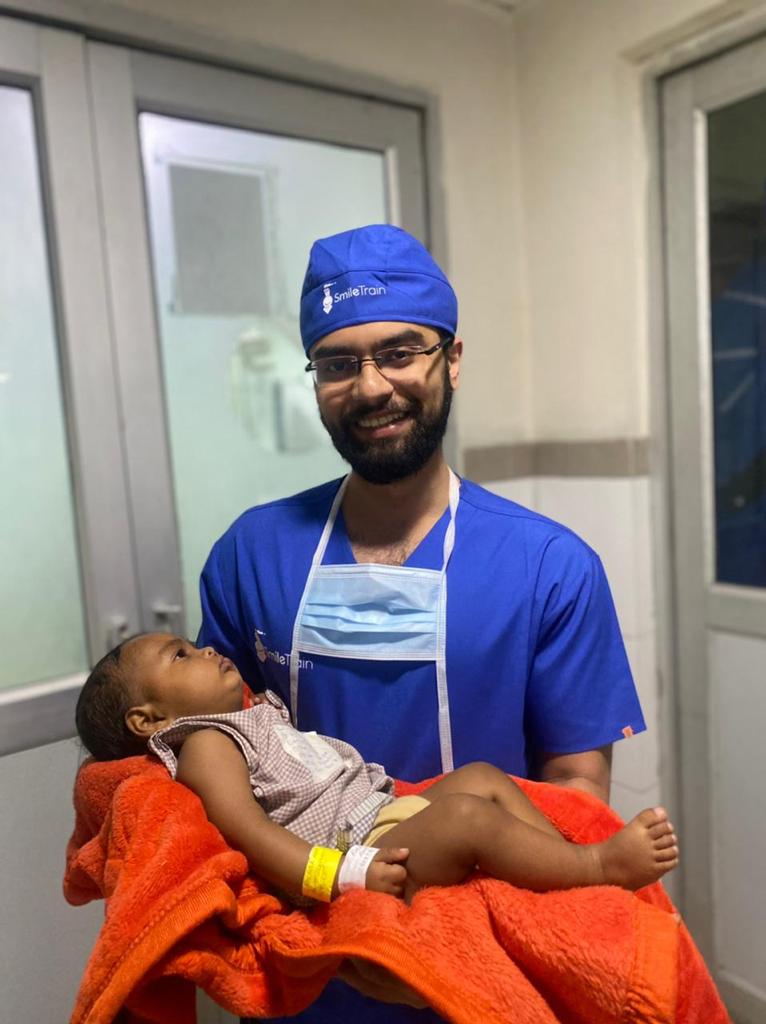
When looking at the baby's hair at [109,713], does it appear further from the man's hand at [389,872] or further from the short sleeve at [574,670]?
the short sleeve at [574,670]

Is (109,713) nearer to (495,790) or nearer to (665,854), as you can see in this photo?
(495,790)

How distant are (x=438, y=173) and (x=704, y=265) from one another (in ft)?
2.27

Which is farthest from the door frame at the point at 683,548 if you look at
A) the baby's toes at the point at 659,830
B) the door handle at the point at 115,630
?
the door handle at the point at 115,630

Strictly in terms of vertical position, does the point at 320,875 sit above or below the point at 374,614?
below

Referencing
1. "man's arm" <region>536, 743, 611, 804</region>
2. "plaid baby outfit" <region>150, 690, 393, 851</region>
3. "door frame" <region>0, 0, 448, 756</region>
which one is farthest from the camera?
"door frame" <region>0, 0, 448, 756</region>

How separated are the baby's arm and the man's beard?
439 millimetres

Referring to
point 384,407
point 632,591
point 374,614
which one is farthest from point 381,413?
point 632,591

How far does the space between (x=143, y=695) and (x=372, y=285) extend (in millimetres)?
667

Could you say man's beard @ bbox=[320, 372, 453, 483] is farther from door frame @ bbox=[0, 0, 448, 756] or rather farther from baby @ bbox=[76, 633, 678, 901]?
door frame @ bbox=[0, 0, 448, 756]

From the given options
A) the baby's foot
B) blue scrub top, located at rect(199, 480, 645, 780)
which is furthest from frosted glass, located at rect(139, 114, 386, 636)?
the baby's foot

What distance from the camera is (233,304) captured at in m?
1.75

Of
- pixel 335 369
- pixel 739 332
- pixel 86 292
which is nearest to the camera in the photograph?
pixel 335 369

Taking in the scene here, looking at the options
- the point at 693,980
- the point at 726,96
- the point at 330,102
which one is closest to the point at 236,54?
the point at 330,102

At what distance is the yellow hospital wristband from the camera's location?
0.82 m
